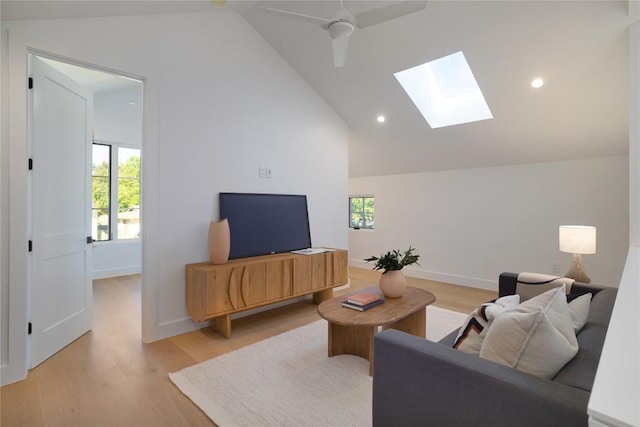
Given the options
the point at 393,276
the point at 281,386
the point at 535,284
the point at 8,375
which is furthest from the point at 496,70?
the point at 8,375

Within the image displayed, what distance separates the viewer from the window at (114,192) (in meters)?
5.58

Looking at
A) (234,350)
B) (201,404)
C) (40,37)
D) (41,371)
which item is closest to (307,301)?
(234,350)

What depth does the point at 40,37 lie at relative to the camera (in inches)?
91.0

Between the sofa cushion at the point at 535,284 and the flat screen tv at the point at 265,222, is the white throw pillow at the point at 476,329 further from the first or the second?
the flat screen tv at the point at 265,222

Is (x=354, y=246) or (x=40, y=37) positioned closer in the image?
(x=40, y=37)

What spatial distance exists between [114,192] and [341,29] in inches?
209

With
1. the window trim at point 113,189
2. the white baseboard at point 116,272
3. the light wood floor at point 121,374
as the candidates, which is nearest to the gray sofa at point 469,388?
the light wood floor at point 121,374

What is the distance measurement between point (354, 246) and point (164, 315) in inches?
168

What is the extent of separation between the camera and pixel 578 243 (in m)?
3.09

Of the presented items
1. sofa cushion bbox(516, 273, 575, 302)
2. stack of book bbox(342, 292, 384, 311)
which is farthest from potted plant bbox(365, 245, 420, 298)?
sofa cushion bbox(516, 273, 575, 302)

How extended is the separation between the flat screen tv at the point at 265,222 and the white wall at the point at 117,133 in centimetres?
301

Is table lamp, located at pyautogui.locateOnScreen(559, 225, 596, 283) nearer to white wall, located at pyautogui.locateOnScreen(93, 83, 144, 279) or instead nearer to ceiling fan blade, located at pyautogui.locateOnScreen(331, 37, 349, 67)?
ceiling fan blade, located at pyautogui.locateOnScreen(331, 37, 349, 67)

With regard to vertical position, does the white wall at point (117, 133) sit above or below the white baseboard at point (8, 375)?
above

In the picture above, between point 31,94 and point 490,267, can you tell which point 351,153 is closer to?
point 490,267
